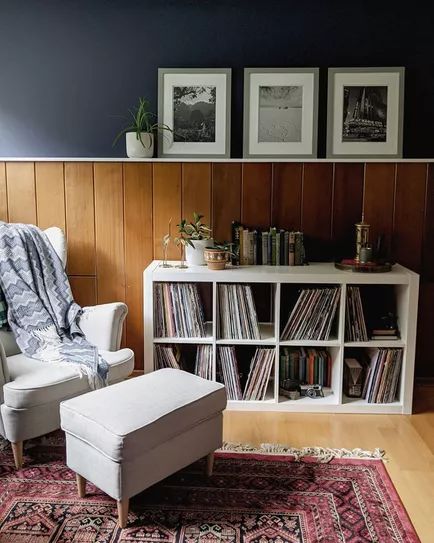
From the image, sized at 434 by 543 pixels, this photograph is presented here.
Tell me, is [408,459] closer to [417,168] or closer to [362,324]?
[362,324]

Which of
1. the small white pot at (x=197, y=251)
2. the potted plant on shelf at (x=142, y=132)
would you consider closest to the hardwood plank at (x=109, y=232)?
the potted plant on shelf at (x=142, y=132)

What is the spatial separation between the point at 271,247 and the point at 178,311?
64cm

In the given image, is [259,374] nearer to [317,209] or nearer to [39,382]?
[317,209]

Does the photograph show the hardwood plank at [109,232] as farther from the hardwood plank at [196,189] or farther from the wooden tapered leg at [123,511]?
the wooden tapered leg at [123,511]

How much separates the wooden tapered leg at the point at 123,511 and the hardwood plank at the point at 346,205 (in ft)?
6.31

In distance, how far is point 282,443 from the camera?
276cm

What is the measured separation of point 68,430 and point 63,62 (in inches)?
87.2

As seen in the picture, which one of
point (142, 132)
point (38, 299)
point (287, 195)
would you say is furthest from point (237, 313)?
point (142, 132)

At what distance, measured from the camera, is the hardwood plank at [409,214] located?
3.32m

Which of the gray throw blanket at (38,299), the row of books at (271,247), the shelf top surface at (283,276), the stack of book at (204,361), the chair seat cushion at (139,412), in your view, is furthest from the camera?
the row of books at (271,247)

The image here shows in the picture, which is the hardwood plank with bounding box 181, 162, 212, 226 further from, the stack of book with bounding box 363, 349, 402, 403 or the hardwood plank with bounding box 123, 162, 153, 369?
the stack of book with bounding box 363, 349, 402, 403

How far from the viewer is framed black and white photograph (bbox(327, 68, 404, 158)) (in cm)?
332

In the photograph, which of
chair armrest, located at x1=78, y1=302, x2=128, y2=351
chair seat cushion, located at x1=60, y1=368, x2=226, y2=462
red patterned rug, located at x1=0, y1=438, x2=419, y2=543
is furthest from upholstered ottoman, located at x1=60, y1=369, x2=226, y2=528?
chair armrest, located at x1=78, y1=302, x2=128, y2=351

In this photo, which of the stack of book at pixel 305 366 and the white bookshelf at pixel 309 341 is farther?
the stack of book at pixel 305 366
